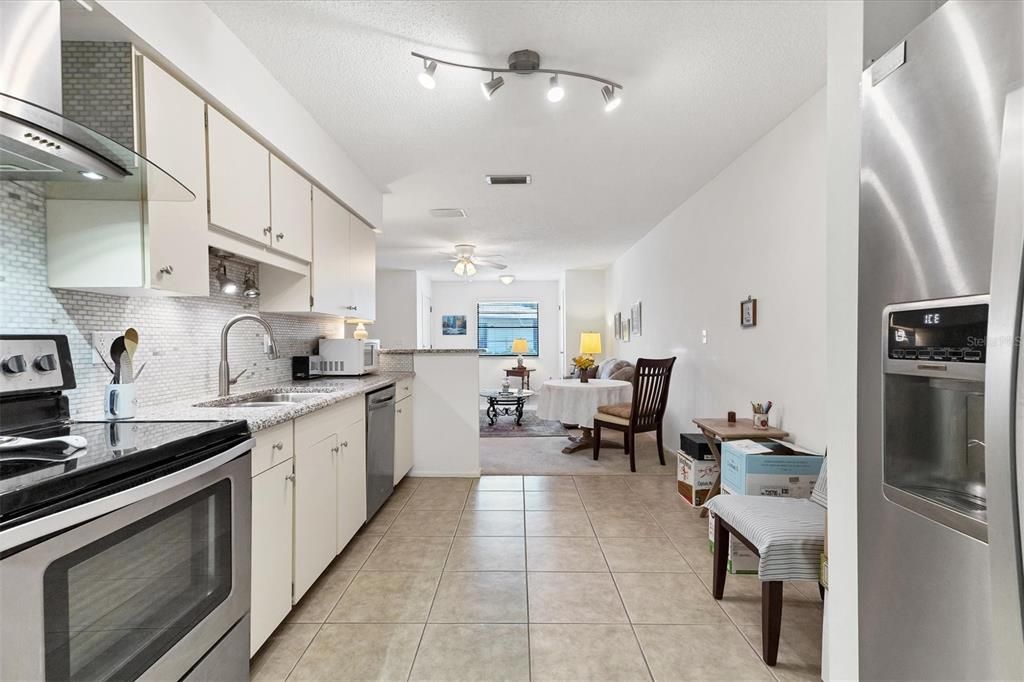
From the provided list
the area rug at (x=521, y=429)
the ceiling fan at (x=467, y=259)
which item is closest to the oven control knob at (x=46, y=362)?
the area rug at (x=521, y=429)

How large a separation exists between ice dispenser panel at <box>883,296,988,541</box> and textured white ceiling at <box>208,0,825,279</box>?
1.74m

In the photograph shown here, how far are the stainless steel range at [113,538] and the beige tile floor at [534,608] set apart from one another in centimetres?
53

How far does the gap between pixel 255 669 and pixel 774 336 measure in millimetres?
3104

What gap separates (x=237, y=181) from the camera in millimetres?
2092

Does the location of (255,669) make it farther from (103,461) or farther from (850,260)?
(850,260)

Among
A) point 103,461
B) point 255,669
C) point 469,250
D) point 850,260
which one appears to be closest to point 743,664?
point 850,260

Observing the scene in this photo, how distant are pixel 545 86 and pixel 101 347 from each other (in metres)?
2.25

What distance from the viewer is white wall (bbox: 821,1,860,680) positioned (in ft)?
3.04

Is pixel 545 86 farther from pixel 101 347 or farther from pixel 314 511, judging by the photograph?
pixel 314 511

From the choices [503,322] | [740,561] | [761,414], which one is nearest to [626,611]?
[740,561]

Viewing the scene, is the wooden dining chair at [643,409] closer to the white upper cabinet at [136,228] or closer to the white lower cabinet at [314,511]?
the white lower cabinet at [314,511]

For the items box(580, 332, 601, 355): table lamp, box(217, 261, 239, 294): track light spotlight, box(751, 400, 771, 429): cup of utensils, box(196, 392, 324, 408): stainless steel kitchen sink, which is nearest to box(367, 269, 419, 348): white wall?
box(580, 332, 601, 355): table lamp

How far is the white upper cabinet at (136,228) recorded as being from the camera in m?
1.53

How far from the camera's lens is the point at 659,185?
13.5 ft
